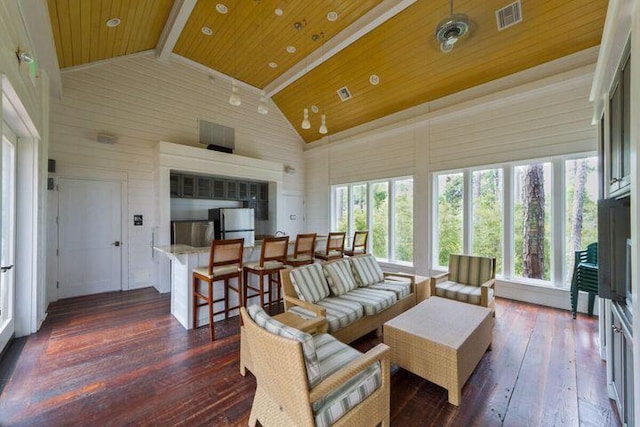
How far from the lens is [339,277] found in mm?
3246

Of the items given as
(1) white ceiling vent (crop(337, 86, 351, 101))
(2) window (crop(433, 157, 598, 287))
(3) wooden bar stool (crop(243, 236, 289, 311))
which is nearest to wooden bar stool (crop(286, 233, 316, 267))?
(3) wooden bar stool (crop(243, 236, 289, 311))

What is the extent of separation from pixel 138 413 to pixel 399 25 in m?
5.61

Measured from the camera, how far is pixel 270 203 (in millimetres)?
7133

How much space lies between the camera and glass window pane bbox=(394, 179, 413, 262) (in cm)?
587

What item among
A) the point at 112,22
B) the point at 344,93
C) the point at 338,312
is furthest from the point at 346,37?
the point at 338,312

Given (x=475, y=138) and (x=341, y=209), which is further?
(x=341, y=209)

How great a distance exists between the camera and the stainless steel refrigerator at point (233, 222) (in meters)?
6.05

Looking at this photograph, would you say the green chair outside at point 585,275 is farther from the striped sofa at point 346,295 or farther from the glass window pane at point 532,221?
the striped sofa at point 346,295

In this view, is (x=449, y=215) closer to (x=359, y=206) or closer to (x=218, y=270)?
(x=359, y=206)

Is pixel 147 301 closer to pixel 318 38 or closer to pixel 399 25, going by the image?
pixel 318 38

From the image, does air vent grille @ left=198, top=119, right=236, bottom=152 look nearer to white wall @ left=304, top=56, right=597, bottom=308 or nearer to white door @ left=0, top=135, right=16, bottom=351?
white wall @ left=304, top=56, right=597, bottom=308

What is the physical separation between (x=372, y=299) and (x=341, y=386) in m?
1.54

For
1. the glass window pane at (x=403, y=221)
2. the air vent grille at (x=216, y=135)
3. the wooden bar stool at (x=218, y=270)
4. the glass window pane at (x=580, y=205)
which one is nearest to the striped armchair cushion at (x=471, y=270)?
the glass window pane at (x=580, y=205)

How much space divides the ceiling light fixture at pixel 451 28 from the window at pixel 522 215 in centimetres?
236
